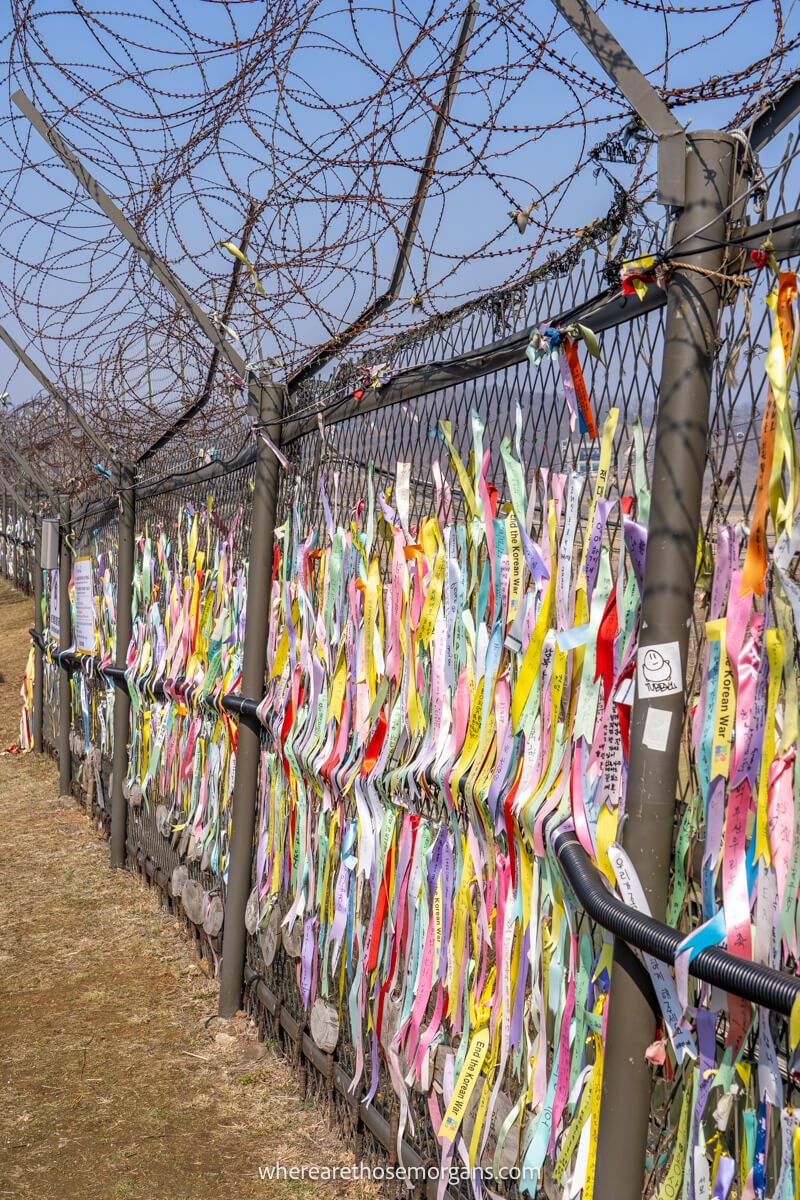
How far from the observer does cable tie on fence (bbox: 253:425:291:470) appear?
4200 millimetres

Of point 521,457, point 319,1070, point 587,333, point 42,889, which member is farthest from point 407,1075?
point 42,889

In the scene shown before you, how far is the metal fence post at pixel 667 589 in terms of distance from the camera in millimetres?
1872

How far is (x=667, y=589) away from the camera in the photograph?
75.3 inches

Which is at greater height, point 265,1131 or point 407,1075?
point 407,1075

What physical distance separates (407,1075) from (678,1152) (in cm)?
117

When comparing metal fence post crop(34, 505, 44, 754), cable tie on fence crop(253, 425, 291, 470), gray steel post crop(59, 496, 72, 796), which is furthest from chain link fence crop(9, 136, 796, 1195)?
metal fence post crop(34, 505, 44, 754)

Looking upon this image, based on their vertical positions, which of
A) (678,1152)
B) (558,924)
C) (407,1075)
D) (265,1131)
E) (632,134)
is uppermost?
(632,134)

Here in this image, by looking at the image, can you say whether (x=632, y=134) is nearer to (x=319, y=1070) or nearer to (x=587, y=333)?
(x=587, y=333)

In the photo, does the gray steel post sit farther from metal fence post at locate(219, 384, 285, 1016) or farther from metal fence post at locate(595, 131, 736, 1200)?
metal fence post at locate(595, 131, 736, 1200)

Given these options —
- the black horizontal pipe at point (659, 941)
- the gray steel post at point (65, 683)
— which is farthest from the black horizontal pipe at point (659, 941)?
the gray steel post at point (65, 683)

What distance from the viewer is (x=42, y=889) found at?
671 centimetres

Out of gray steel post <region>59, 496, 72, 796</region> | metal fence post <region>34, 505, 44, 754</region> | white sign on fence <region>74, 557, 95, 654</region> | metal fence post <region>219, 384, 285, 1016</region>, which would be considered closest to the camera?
metal fence post <region>219, 384, 285, 1016</region>

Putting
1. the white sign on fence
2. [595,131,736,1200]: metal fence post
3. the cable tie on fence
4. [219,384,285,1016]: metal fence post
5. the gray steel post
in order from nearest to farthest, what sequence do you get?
[595,131,736,1200]: metal fence post
the cable tie on fence
[219,384,285,1016]: metal fence post
the white sign on fence
the gray steel post

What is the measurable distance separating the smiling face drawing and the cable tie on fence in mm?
2443
